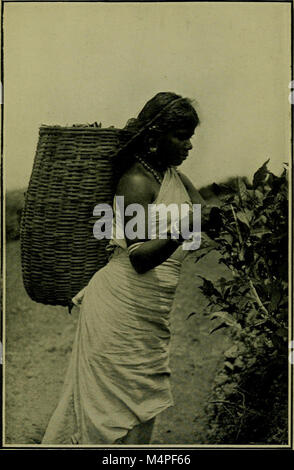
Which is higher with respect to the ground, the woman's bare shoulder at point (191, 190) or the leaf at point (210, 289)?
the woman's bare shoulder at point (191, 190)

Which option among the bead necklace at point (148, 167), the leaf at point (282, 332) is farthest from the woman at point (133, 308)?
the leaf at point (282, 332)

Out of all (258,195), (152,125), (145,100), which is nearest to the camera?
(152,125)

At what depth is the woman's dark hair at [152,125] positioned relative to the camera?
420cm

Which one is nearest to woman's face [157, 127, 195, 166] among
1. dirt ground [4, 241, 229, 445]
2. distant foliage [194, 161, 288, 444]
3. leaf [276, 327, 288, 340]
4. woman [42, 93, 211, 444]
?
woman [42, 93, 211, 444]

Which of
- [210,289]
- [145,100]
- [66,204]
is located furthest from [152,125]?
[210,289]

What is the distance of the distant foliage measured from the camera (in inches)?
171

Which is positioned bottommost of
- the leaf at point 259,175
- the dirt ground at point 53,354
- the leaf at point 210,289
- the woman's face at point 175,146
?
the dirt ground at point 53,354

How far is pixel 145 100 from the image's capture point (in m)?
4.48

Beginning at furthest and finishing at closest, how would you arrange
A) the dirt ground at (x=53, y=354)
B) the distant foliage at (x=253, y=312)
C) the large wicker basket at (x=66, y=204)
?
1. the dirt ground at (x=53, y=354)
2. the distant foliage at (x=253, y=312)
3. the large wicker basket at (x=66, y=204)

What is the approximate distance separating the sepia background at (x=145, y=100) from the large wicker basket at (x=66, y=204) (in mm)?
235

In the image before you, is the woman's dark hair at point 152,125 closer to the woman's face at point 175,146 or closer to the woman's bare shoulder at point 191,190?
the woman's face at point 175,146

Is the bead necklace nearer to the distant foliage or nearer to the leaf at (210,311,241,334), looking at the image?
the distant foliage

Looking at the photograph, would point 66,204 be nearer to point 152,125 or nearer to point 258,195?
point 152,125

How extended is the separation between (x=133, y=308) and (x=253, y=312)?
2.38 feet
